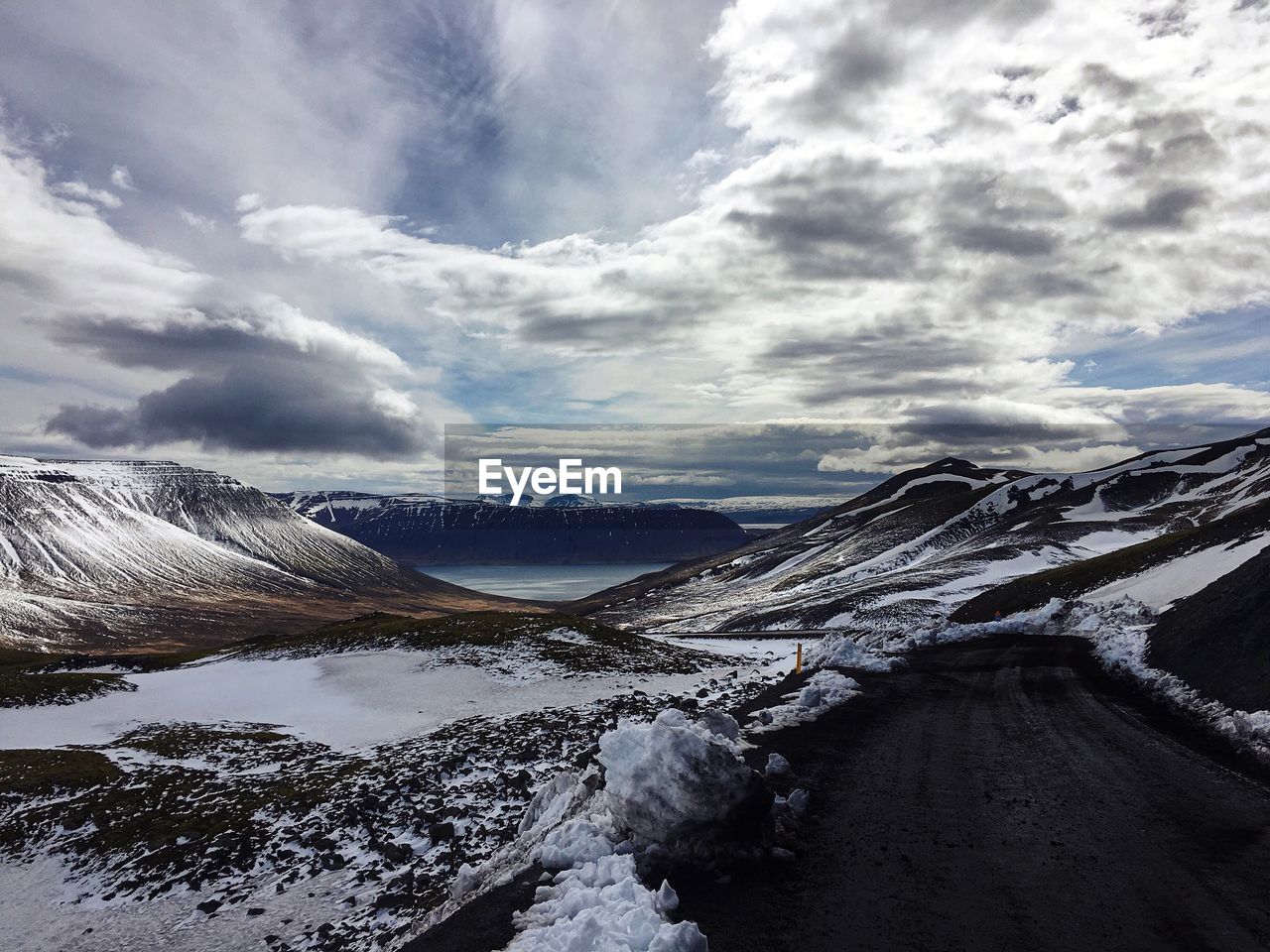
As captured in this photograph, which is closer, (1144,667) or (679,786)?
(679,786)

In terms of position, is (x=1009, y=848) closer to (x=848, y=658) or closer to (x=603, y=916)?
(x=603, y=916)

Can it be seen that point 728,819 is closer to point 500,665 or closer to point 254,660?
point 500,665

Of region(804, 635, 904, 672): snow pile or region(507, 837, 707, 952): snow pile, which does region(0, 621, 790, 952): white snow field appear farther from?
region(804, 635, 904, 672): snow pile

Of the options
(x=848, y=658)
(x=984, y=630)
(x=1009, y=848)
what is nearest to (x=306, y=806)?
(x=1009, y=848)

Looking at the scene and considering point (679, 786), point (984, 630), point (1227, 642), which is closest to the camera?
point (679, 786)

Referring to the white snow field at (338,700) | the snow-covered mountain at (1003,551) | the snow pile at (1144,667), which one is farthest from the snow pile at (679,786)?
the snow-covered mountain at (1003,551)

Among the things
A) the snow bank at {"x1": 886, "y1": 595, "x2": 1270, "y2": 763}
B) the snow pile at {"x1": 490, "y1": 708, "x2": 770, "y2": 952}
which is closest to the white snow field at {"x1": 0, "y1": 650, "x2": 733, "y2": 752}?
the snow pile at {"x1": 490, "y1": 708, "x2": 770, "y2": 952}
